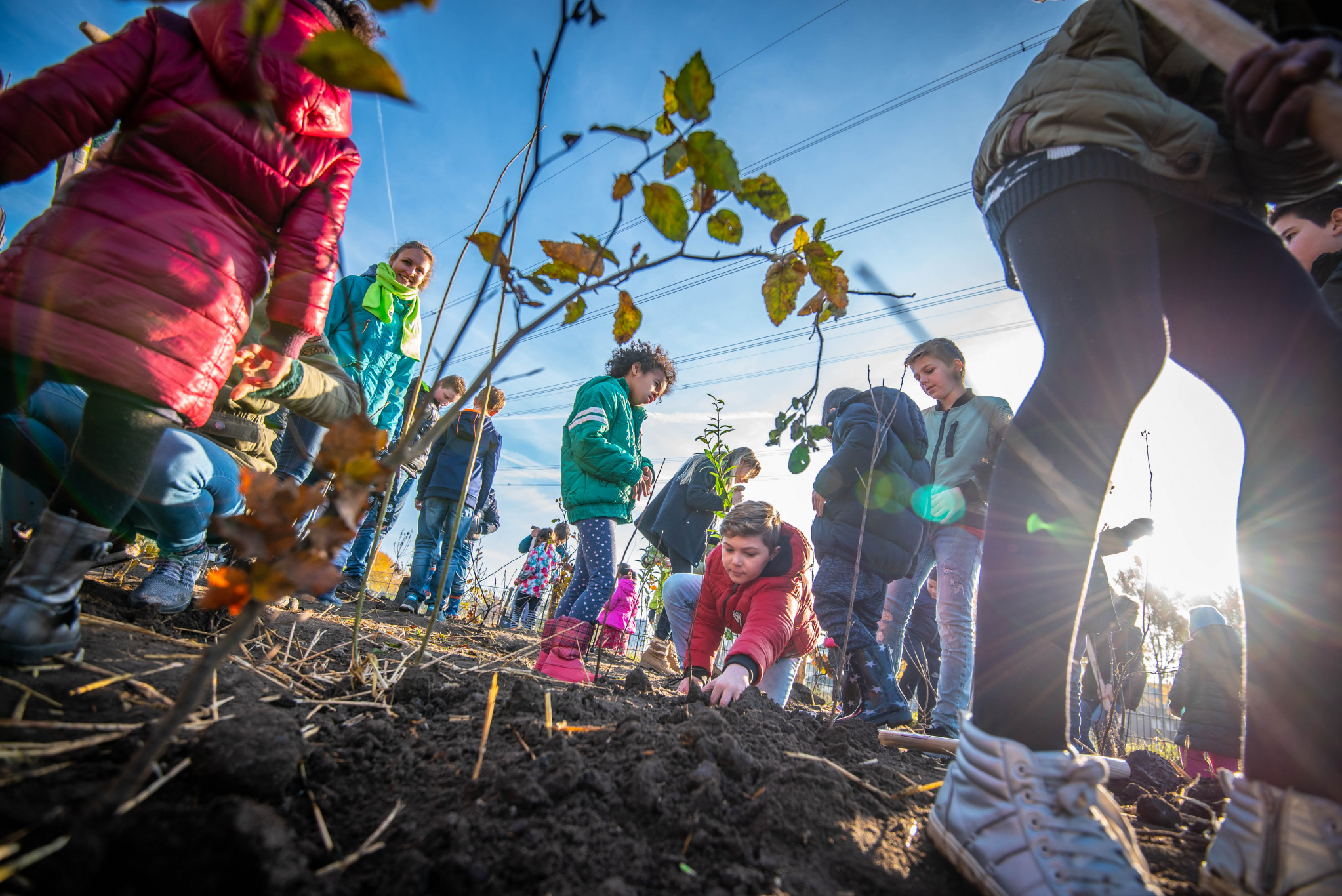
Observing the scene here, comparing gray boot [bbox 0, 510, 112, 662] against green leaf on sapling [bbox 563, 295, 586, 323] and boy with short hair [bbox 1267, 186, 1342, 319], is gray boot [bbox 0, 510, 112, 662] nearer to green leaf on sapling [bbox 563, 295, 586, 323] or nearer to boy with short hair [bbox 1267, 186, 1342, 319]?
green leaf on sapling [bbox 563, 295, 586, 323]

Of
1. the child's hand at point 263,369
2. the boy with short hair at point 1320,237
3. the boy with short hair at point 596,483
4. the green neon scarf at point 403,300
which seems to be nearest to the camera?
the child's hand at point 263,369

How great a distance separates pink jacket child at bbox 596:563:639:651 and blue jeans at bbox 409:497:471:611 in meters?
1.86

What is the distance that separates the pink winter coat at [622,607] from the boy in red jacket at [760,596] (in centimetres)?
50

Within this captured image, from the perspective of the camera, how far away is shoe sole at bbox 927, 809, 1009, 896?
77 centimetres

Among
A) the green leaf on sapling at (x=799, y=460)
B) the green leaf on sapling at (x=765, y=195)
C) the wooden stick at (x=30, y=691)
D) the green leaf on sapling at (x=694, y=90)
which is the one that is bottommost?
the wooden stick at (x=30, y=691)

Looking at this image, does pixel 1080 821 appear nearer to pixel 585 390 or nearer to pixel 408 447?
pixel 408 447

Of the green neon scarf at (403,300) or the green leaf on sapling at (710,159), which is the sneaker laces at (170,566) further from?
the green leaf on sapling at (710,159)

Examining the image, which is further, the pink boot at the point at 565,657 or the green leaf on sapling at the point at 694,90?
the pink boot at the point at 565,657

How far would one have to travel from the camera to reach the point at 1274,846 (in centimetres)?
76

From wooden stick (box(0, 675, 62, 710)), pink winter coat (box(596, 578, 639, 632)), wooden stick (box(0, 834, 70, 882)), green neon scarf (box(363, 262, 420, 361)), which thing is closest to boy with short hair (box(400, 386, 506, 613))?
green neon scarf (box(363, 262, 420, 361))

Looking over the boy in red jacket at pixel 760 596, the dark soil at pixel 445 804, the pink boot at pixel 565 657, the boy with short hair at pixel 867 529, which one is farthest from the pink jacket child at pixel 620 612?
the dark soil at pixel 445 804

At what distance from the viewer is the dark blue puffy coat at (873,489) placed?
108 inches

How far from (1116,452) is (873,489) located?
6.29 ft

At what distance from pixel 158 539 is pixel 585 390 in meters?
1.91
